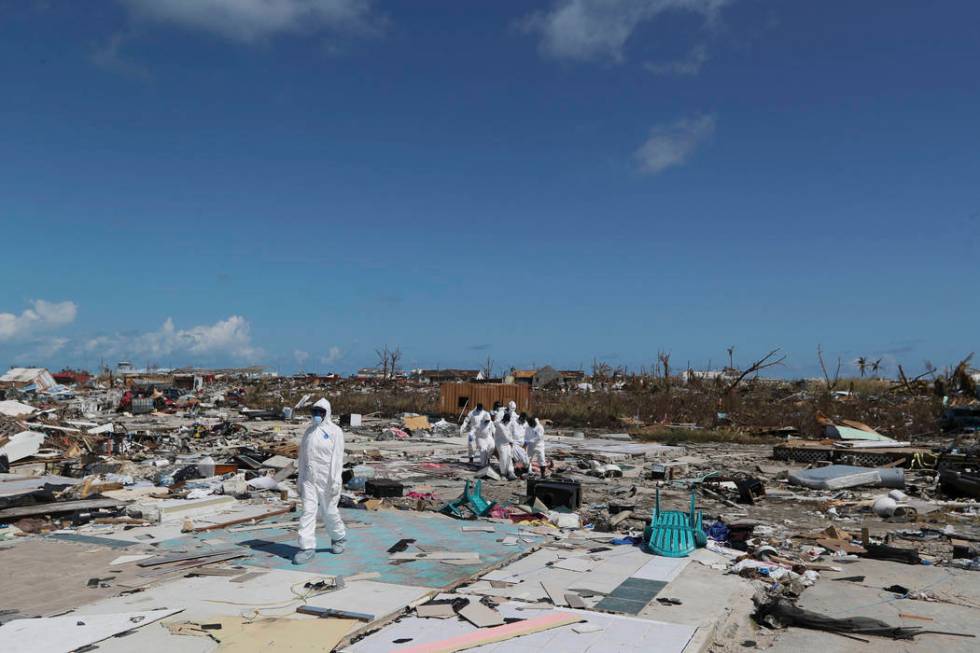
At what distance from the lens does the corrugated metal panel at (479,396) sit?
99.9 ft

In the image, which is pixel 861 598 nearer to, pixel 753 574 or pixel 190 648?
pixel 753 574

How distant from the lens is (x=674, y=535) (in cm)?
861

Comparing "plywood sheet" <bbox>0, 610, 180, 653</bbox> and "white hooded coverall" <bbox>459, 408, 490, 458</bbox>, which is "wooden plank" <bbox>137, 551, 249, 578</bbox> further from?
"white hooded coverall" <bbox>459, 408, 490, 458</bbox>

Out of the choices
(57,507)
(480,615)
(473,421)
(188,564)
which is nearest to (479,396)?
(473,421)

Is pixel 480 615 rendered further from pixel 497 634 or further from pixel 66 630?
pixel 66 630

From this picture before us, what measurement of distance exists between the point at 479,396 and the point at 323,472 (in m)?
23.1

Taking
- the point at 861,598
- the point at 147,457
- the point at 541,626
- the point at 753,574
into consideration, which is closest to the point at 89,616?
the point at 541,626

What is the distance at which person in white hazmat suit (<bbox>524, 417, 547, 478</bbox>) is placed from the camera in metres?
16.8

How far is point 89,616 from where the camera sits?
5926 millimetres

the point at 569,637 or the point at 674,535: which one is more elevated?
the point at 674,535

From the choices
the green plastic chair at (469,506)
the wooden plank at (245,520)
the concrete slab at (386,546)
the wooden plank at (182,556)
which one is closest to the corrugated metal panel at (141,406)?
the wooden plank at (245,520)

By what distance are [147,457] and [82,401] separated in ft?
60.9

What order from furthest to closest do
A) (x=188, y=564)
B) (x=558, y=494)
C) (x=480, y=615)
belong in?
(x=558, y=494), (x=188, y=564), (x=480, y=615)

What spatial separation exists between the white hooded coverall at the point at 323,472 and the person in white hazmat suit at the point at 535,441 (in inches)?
348
